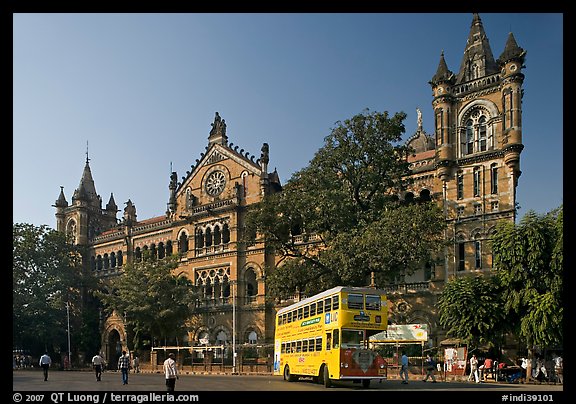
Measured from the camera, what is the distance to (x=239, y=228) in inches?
2164

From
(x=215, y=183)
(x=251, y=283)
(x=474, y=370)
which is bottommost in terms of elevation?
(x=474, y=370)

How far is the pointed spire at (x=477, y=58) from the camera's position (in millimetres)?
43438

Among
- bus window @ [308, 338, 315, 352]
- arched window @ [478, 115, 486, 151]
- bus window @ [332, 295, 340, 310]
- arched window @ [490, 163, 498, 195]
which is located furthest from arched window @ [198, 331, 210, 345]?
bus window @ [332, 295, 340, 310]

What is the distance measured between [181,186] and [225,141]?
6.71 m

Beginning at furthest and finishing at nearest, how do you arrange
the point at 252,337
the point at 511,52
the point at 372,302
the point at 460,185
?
the point at 252,337 → the point at 460,185 → the point at 511,52 → the point at 372,302

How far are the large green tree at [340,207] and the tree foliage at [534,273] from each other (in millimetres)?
3931

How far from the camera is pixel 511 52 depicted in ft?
133

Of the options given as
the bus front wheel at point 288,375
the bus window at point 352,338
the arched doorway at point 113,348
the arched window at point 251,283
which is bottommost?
the arched doorway at point 113,348

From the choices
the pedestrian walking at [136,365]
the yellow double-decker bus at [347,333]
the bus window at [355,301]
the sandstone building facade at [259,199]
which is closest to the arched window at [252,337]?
the sandstone building facade at [259,199]

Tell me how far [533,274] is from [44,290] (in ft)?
146

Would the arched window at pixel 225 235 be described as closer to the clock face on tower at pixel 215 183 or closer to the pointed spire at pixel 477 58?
the clock face on tower at pixel 215 183

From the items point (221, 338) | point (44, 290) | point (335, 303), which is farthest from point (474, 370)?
point (44, 290)

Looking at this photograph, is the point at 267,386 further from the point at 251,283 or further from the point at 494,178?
the point at 251,283

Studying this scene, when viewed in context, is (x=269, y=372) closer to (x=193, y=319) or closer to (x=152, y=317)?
(x=152, y=317)
